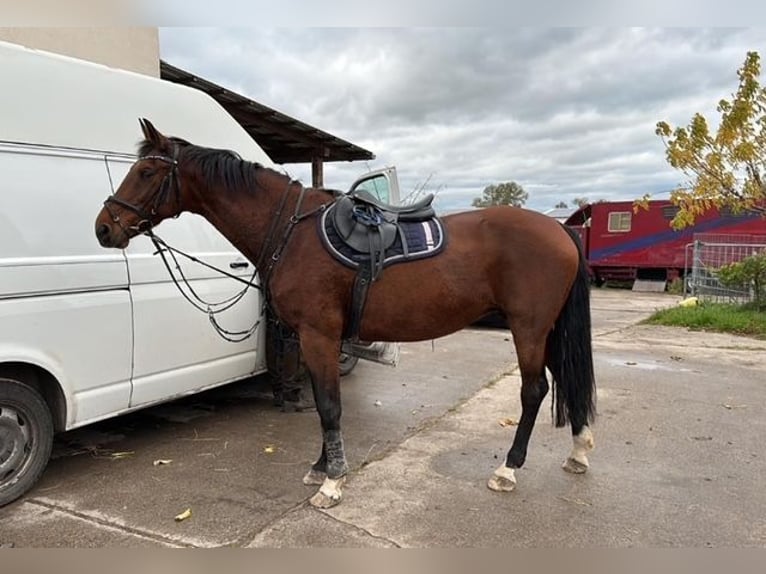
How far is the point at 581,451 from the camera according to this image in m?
3.62

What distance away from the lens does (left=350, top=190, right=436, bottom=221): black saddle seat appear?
11.3 feet

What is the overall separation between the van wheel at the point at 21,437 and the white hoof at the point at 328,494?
1625mm

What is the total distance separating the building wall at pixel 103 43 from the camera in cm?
561

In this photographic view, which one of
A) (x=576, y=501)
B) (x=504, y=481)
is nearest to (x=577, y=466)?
(x=576, y=501)

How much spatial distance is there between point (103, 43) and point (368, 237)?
5.24m

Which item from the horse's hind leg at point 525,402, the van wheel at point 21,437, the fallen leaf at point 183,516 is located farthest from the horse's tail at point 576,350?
the van wheel at point 21,437

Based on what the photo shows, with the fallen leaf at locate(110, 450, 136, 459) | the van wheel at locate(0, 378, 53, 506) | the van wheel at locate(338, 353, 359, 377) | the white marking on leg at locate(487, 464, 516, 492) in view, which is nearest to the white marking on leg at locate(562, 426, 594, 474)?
the white marking on leg at locate(487, 464, 516, 492)

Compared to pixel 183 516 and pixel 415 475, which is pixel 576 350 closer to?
pixel 415 475

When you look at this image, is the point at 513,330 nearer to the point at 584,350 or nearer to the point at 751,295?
the point at 584,350

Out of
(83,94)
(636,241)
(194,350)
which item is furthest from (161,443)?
(636,241)

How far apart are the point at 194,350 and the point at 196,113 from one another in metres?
1.85

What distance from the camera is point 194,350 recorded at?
4.02m

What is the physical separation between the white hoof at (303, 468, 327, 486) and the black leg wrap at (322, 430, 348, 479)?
0.58ft

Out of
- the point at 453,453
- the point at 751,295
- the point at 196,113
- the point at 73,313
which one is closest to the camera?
the point at 73,313
